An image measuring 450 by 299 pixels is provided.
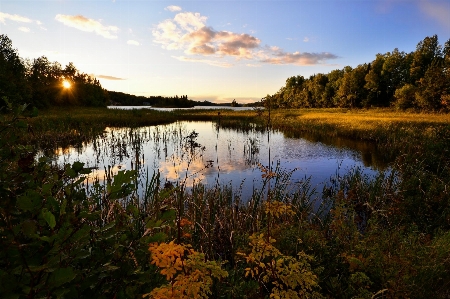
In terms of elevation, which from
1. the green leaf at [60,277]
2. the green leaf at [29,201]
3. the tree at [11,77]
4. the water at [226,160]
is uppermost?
the tree at [11,77]

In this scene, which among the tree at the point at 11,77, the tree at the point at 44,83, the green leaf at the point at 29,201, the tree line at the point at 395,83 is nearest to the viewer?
the green leaf at the point at 29,201

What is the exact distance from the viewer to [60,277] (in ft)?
3.86

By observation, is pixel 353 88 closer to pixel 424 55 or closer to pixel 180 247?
pixel 424 55

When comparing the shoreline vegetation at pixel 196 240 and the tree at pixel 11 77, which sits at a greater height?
the tree at pixel 11 77

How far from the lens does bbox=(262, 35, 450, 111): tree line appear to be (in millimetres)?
45719

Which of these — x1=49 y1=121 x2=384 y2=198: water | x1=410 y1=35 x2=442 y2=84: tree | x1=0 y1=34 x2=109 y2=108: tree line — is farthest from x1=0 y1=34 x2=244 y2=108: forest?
x1=410 y1=35 x2=442 y2=84: tree

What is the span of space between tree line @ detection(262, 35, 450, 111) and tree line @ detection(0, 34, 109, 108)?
1716 inches

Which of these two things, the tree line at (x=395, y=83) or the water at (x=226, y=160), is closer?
the water at (x=226, y=160)

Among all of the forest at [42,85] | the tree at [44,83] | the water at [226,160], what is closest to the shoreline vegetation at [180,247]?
the water at [226,160]

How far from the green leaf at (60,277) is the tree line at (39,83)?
3344cm

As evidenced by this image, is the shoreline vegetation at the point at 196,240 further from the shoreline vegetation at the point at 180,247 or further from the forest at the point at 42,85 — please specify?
the forest at the point at 42,85

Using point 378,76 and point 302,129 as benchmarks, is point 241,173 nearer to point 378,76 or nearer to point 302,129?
point 302,129

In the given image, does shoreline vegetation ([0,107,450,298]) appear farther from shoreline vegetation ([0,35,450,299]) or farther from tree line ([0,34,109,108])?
tree line ([0,34,109,108])

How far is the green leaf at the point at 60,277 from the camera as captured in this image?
3.80 ft
